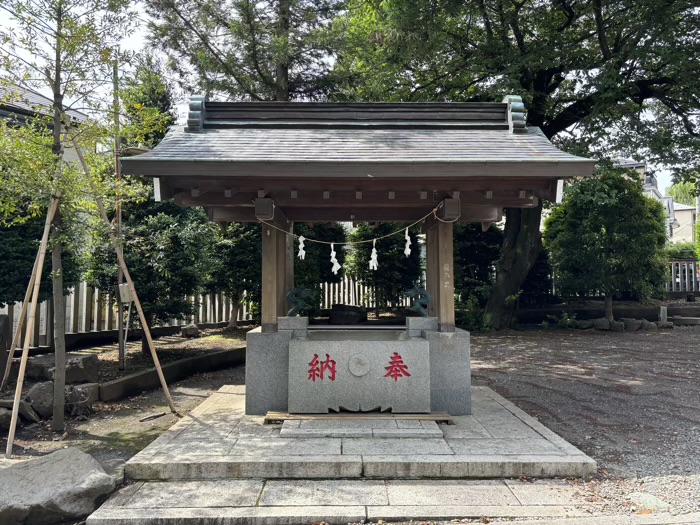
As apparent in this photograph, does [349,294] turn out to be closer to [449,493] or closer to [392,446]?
[392,446]

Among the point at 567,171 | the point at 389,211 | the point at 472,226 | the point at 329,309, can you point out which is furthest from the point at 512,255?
the point at 567,171

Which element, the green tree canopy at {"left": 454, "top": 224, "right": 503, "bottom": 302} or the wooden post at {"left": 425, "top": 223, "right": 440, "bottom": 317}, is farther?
the green tree canopy at {"left": 454, "top": 224, "right": 503, "bottom": 302}

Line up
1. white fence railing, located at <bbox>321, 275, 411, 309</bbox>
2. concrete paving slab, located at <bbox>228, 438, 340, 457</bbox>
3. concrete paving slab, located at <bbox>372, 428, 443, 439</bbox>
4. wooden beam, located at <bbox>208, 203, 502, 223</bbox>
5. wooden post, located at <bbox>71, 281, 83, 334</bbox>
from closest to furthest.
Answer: concrete paving slab, located at <bbox>228, 438, 340, 457</bbox> → concrete paving slab, located at <bbox>372, 428, 443, 439</bbox> → wooden beam, located at <bbox>208, 203, 502, 223</bbox> → wooden post, located at <bbox>71, 281, 83, 334</bbox> → white fence railing, located at <bbox>321, 275, 411, 309</bbox>

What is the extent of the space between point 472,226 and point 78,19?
12554 mm

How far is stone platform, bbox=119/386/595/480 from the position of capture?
437 cm

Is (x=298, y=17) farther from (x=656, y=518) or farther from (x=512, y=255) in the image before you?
(x=656, y=518)

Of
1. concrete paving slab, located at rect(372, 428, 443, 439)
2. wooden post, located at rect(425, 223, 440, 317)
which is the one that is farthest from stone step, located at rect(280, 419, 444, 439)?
wooden post, located at rect(425, 223, 440, 317)

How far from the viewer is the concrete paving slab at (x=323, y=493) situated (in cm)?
388

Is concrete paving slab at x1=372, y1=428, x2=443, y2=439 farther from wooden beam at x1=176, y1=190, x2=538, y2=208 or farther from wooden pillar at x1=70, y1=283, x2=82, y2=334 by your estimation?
wooden pillar at x1=70, y1=283, x2=82, y2=334

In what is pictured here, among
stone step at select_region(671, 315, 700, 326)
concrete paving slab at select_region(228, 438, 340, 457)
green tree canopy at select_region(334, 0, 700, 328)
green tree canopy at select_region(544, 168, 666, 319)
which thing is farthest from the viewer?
stone step at select_region(671, 315, 700, 326)

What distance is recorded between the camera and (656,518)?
3639mm

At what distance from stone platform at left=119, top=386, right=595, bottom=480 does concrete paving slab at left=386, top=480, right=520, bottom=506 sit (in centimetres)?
12

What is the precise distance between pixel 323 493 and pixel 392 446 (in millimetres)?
994

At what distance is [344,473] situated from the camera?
4371 mm
